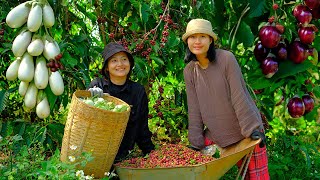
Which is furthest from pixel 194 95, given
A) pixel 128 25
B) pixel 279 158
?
pixel 279 158

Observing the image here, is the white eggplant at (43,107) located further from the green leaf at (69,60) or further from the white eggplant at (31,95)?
the green leaf at (69,60)

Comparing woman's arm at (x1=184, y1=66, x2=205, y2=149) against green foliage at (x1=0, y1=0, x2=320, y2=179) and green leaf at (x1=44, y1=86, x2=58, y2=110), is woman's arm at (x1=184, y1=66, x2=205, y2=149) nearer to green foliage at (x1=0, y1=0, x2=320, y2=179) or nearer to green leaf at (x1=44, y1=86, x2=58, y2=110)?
green foliage at (x1=0, y1=0, x2=320, y2=179)

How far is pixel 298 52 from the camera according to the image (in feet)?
8.20

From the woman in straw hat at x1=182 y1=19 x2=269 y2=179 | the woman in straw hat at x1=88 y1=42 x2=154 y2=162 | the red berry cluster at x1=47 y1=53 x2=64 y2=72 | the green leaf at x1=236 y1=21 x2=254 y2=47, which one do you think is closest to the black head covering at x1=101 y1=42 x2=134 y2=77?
the woman in straw hat at x1=88 y1=42 x2=154 y2=162

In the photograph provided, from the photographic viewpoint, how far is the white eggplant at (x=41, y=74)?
2.28 meters

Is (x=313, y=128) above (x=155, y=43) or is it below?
below

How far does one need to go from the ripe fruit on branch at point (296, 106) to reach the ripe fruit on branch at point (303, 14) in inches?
15.8

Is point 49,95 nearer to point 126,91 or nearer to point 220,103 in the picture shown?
point 126,91

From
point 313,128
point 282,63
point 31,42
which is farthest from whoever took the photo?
point 313,128

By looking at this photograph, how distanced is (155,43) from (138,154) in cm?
53

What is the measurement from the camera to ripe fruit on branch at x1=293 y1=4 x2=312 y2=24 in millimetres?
2385

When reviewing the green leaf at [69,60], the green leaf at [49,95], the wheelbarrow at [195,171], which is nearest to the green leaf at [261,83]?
the wheelbarrow at [195,171]

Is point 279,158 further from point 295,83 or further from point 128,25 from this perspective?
point 128,25

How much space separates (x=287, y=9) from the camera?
269cm
